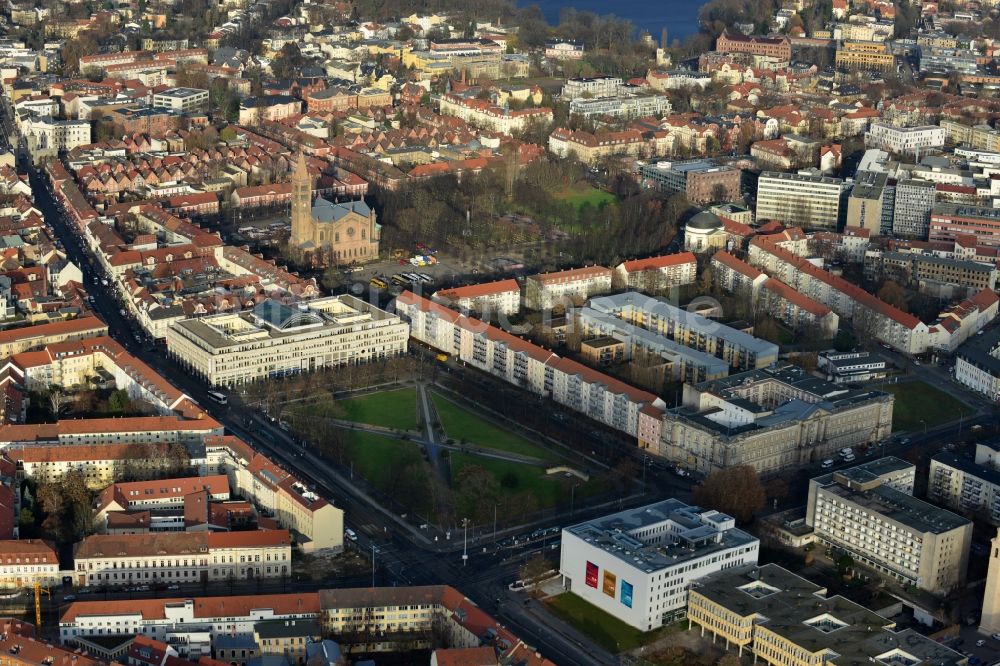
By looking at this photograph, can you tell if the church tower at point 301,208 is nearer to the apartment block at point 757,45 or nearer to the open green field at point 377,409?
the open green field at point 377,409

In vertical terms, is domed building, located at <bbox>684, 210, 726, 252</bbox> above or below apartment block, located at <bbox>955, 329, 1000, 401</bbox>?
above

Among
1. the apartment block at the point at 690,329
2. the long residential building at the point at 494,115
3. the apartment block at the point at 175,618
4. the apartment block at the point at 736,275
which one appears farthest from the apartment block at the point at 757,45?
the apartment block at the point at 175,618

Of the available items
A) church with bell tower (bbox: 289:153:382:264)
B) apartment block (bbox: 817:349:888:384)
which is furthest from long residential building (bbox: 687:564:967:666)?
church with bell tower (bbox: 289:153:382:264)

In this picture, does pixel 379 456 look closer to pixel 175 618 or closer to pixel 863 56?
pixel 175 618

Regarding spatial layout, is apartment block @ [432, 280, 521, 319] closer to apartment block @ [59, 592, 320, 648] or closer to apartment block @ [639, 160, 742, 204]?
apartment block @ [639, 160, 742, 204]

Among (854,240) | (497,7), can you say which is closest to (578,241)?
(854,240)
